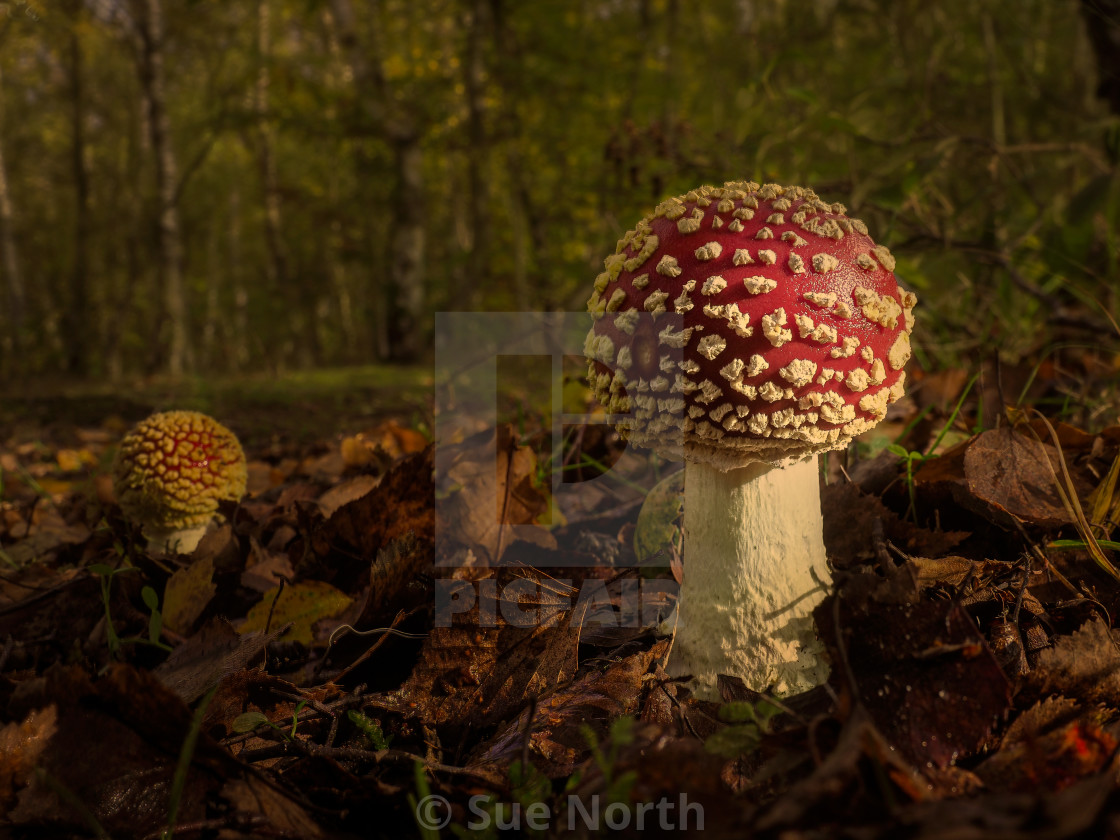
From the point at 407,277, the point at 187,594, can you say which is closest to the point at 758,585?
the point at 187,594

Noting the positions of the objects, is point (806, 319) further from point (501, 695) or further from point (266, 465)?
point (266, 465)

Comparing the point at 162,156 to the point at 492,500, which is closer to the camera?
the point at 492,500

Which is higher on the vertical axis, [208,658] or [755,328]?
[755,328]

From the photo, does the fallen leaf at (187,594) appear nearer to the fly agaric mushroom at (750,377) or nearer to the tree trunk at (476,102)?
the fly agaric mushroom at (750,377)

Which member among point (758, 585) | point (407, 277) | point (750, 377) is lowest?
point (758, 585)

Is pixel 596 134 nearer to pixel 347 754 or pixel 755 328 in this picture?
pixel 755 328

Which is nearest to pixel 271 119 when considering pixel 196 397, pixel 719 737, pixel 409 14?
pixel 409 14

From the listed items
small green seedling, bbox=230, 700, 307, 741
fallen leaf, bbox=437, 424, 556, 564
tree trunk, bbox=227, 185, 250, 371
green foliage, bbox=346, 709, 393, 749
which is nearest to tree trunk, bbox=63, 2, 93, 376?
tree trunk, bbox=227, 185, 250, 371
